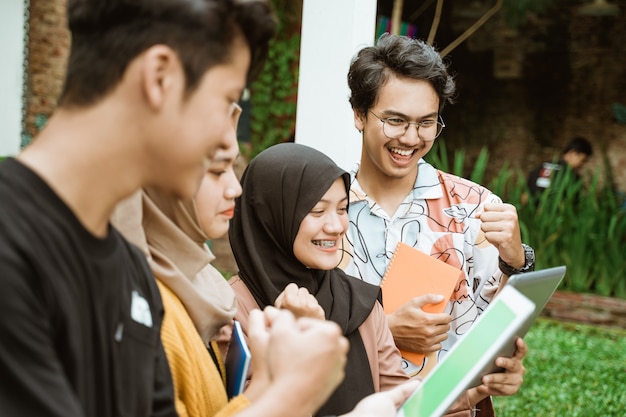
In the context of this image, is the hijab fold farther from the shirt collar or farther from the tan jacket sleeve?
the shirt collar

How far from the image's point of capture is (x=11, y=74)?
751cm

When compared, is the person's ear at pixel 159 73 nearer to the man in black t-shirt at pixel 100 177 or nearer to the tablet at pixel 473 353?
the man in black t-shirt at pixel 100 177

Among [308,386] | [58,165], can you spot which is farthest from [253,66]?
[308,386]

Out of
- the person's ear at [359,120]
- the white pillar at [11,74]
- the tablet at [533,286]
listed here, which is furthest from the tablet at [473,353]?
the white pillar at [11,74]

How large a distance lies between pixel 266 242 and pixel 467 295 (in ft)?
2.40

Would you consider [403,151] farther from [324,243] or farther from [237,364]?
[237,364]

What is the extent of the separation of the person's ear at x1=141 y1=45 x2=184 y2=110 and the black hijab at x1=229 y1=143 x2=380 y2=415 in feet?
3.84

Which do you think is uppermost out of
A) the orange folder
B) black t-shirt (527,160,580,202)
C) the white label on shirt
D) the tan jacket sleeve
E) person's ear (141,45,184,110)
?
person's ear (141,45,184,110)

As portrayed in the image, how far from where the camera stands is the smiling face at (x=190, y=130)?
1144 millimetres

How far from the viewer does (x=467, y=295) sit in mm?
2648

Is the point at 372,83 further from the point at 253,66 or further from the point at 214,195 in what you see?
the point at 253,66

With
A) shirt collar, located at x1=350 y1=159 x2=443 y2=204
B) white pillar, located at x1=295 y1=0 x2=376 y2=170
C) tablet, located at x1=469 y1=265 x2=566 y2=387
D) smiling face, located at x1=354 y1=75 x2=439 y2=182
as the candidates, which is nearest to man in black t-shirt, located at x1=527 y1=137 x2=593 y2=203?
white pillar, located at x1=295 y1=0 x2=376 y2=170

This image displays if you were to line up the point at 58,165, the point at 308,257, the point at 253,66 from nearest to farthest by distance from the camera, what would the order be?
the point at 58,165, the point at 253,66, the point at 308,257

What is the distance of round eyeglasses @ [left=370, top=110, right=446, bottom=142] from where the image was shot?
2.69 metres
